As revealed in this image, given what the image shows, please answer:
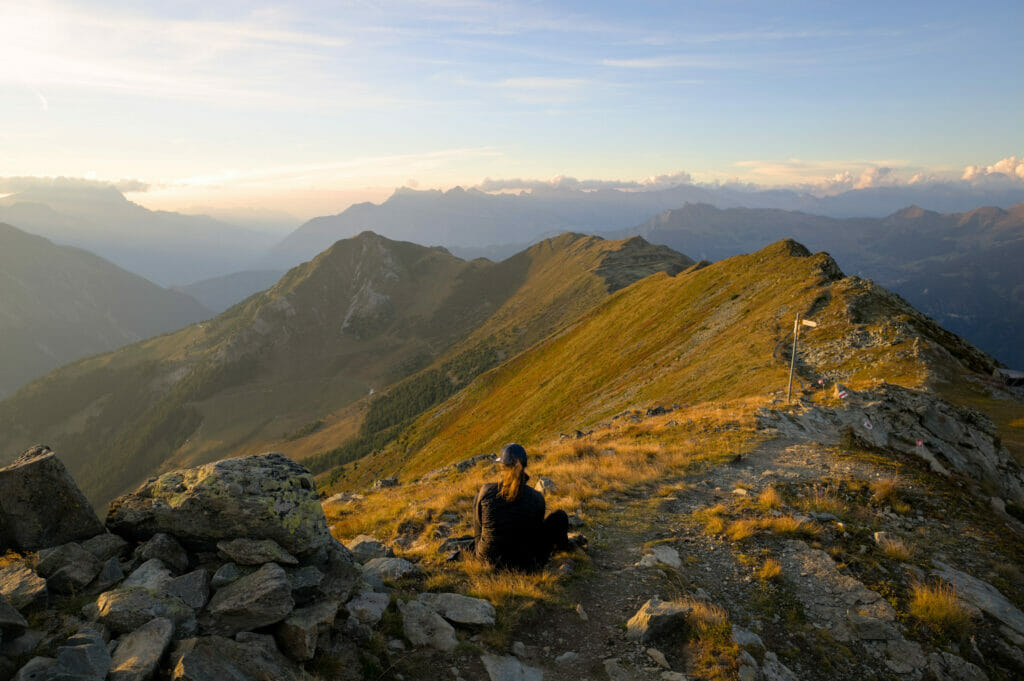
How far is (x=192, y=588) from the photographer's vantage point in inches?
290

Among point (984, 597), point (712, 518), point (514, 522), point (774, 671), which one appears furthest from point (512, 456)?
point (984, 597)

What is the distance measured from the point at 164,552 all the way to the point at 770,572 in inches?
461

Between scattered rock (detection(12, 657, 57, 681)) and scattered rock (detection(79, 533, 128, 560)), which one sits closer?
scattered rock (detection(12, 657, 57, 681))

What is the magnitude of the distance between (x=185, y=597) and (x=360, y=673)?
9.80 feet

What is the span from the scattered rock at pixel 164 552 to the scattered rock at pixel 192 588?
0.79 meters

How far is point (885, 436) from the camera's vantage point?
1783 cm

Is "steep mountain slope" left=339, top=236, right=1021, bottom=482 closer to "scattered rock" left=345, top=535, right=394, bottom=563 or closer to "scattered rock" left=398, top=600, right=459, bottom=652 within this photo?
"scattered rock" left=345, top=535, right=394, bottom=563

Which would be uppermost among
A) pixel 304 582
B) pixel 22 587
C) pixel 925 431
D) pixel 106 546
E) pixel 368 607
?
pixel 22 587

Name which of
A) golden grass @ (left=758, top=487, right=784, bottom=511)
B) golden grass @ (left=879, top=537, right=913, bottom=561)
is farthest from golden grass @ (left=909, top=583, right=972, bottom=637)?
golden grass @ (left=758, top=487, right=784, bottom=511)

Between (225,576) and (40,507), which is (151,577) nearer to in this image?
(225,576)

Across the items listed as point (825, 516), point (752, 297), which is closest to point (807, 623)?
point (825, 516)

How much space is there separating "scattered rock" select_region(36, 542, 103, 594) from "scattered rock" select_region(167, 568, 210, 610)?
1.42 m

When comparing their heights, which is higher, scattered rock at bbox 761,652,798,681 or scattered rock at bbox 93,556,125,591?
scattered rock at bbox 93,556,125,591

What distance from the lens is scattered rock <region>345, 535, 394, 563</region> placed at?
11.7 meters
